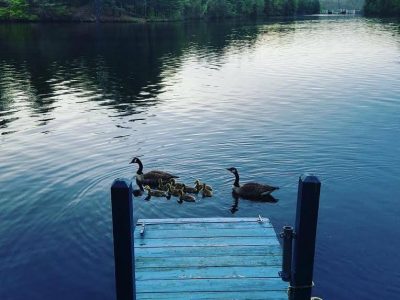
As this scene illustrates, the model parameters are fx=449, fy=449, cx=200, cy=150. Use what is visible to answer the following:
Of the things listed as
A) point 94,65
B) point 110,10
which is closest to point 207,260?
point 94,65

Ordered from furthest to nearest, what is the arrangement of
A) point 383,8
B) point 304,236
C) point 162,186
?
point 383,8, point 162,186, point 304,236

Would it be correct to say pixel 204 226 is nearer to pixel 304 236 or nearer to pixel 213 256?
pixel 213 256

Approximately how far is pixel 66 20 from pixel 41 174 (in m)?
140

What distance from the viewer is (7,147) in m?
29.3

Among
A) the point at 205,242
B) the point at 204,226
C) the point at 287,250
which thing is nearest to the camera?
the point at 287,250

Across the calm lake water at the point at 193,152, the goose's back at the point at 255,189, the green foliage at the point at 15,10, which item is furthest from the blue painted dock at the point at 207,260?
the green foliage at the point at 15,10

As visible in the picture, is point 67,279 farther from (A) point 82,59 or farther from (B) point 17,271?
(A) point 82,59

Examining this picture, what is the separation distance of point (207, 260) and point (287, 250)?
4.44 meters

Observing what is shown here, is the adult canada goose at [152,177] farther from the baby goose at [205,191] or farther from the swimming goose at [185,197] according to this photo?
the baby goose at [205,191]

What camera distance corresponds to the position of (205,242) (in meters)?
15.4

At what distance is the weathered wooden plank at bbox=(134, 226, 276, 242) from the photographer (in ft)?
52.2

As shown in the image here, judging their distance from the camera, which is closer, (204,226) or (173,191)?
(204,226)

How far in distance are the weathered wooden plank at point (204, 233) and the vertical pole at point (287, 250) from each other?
5206mm

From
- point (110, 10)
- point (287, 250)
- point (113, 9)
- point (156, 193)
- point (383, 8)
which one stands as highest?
point (383, 8)
